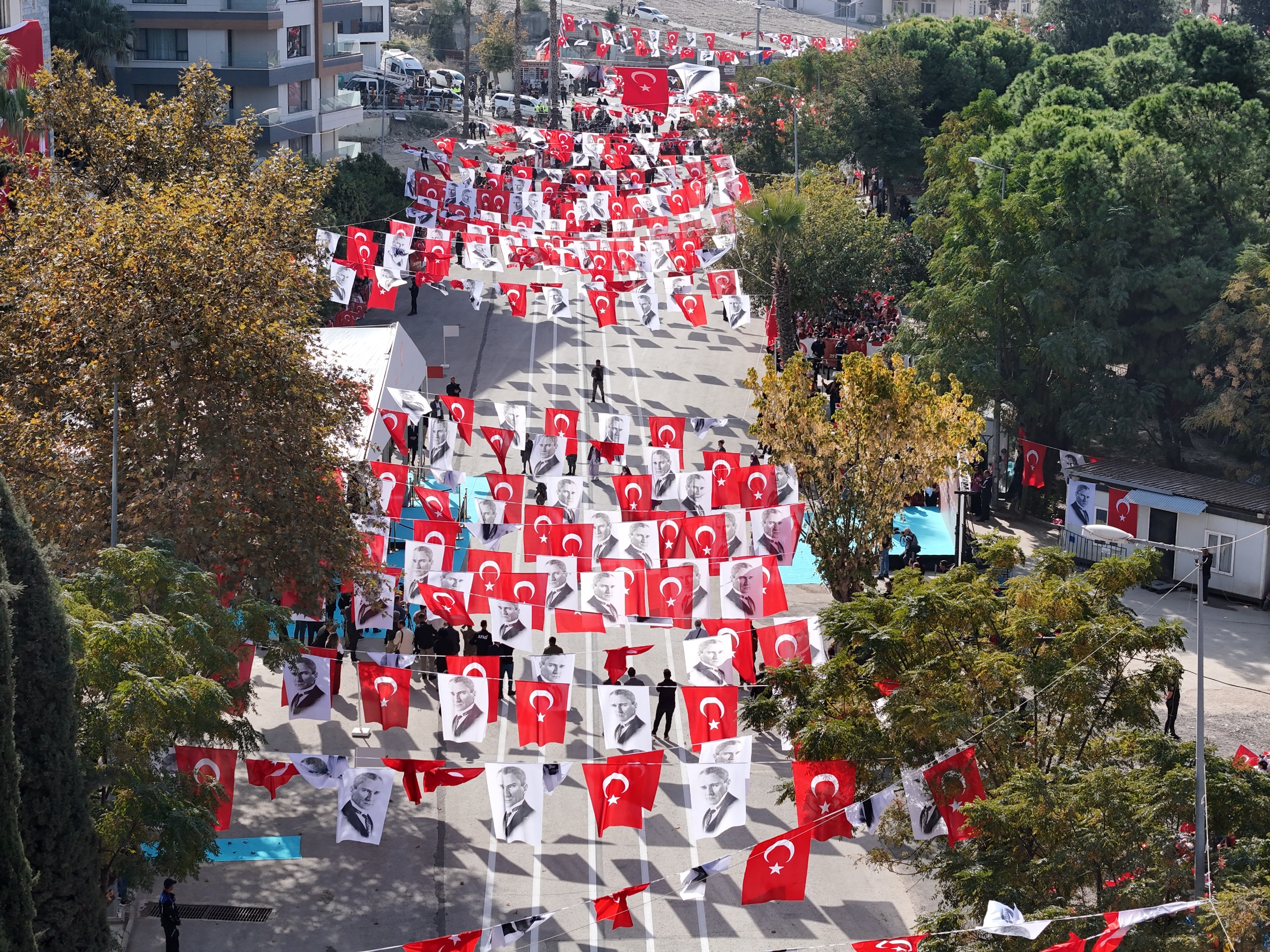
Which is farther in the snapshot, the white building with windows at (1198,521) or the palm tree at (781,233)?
the palm tree at (781,233)

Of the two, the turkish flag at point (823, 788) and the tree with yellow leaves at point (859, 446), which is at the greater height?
the tree with yellow leaves at point (859, 446)

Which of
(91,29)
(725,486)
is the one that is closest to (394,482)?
(725,486)

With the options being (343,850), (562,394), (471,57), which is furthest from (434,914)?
(471,57)

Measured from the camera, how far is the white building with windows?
29.5m

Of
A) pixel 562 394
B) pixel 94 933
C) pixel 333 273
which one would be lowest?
pixel 94 933

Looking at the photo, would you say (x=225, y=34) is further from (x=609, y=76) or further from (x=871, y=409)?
(x=609, y=76)

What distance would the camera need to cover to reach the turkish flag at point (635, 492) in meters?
27.6

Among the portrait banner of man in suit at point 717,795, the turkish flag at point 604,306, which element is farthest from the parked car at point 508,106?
the portrait banner of man in suit at point 717,795

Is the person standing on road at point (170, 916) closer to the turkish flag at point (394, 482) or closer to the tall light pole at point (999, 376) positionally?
the turkish flag at point (394, 482)

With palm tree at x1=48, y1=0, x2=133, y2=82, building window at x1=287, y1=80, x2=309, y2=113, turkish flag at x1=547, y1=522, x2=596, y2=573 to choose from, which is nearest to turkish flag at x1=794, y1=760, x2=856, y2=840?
turkish flag at x1=547, y1=522, x2=596, y2=573

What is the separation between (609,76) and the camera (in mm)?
112062

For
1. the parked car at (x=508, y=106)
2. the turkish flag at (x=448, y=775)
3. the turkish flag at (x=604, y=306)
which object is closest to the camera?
the turkish flag at (x=448, y=775)

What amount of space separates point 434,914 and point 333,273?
20081 millimetres

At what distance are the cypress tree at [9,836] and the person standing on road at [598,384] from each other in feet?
90.1
